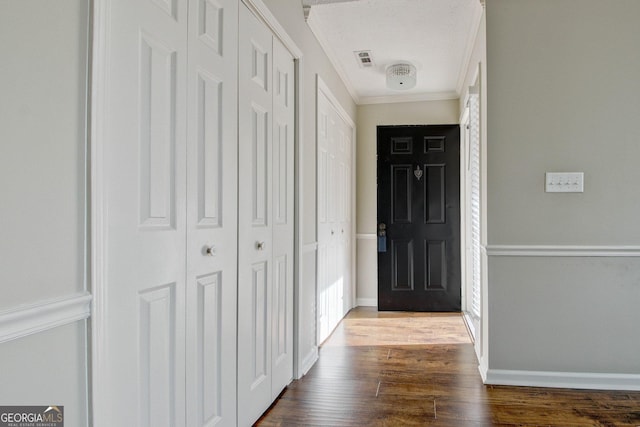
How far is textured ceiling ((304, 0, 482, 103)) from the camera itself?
10.3 feet

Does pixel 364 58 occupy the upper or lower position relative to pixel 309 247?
upper

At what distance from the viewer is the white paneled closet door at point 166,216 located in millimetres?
1240

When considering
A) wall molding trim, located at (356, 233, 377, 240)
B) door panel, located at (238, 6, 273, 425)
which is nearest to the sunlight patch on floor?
wall molding trim, located at (356, 233, 377, 240)

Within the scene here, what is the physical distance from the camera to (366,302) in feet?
17.5

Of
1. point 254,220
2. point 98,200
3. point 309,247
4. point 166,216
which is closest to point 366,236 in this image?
point 309,247

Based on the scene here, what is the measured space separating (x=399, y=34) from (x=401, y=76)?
735mm

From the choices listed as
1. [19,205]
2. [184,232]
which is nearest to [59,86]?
[19,205]

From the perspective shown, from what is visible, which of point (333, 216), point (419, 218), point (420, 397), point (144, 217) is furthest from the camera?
point (419, 218)

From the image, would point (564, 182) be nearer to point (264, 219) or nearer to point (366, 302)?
point (264, 219)

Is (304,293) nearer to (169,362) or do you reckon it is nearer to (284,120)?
(284,120)

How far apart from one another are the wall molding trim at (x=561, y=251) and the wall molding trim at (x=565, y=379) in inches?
26.8

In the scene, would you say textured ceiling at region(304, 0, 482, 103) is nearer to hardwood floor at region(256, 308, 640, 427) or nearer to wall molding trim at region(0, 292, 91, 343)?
hardwood floor at region(256, 308, 640, 427)

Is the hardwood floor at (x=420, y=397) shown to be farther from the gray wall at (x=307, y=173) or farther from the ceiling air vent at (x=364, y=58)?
the ceiling air vent at (x=364, y=58)

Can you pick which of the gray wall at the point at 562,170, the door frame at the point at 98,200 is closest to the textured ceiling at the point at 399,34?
the gray wall at the point at 562,170
